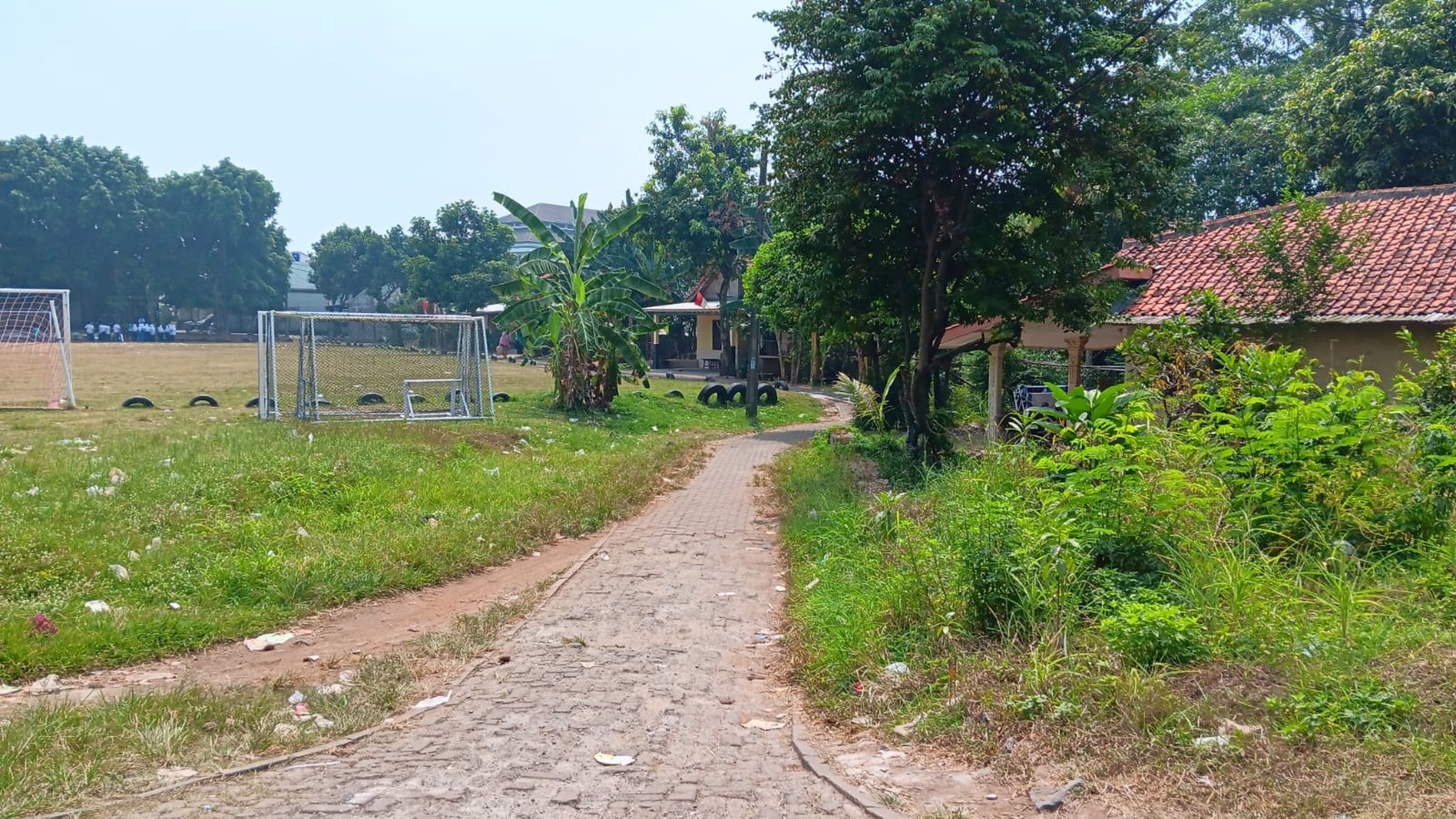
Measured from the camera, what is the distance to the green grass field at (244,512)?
6.43 metres

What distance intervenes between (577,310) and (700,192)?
17959mm

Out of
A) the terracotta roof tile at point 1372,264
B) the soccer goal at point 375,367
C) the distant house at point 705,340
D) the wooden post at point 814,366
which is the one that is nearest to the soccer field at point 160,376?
the soccer goal at point 375,367

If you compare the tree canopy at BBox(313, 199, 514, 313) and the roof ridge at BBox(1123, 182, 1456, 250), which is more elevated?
the tree canopy at BBox(313, 199, 514, 313)

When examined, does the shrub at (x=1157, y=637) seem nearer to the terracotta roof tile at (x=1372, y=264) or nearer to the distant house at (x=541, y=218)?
the terracotta roof tile at (x=1372, y=264)

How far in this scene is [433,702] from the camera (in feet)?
17.4

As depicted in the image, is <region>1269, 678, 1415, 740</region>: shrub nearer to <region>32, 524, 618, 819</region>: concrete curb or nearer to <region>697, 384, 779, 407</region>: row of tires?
<region>32, 524, 618, 819</region>: concrete curb

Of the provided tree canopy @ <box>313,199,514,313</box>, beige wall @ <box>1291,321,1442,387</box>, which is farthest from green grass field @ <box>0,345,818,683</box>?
tree canopy @ <box>313,199,514,313</box>

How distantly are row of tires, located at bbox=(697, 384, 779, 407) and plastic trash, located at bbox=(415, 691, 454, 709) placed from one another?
64.6 feet

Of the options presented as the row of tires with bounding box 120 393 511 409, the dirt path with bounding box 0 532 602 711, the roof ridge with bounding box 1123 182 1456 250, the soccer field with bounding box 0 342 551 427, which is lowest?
the dirt path with bounding box 0 532 602 711

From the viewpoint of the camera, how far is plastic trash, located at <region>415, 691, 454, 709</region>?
17.2ft

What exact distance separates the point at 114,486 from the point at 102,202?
58.4 metres

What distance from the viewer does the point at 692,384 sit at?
32.5m

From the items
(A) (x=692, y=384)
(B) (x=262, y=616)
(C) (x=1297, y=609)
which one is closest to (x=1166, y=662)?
(C) (x=1297, y=609)

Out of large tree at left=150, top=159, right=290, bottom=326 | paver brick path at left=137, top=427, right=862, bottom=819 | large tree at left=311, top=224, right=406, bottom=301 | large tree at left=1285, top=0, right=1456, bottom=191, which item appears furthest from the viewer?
large tree at left=311, top=224, right=406, bottom=301
